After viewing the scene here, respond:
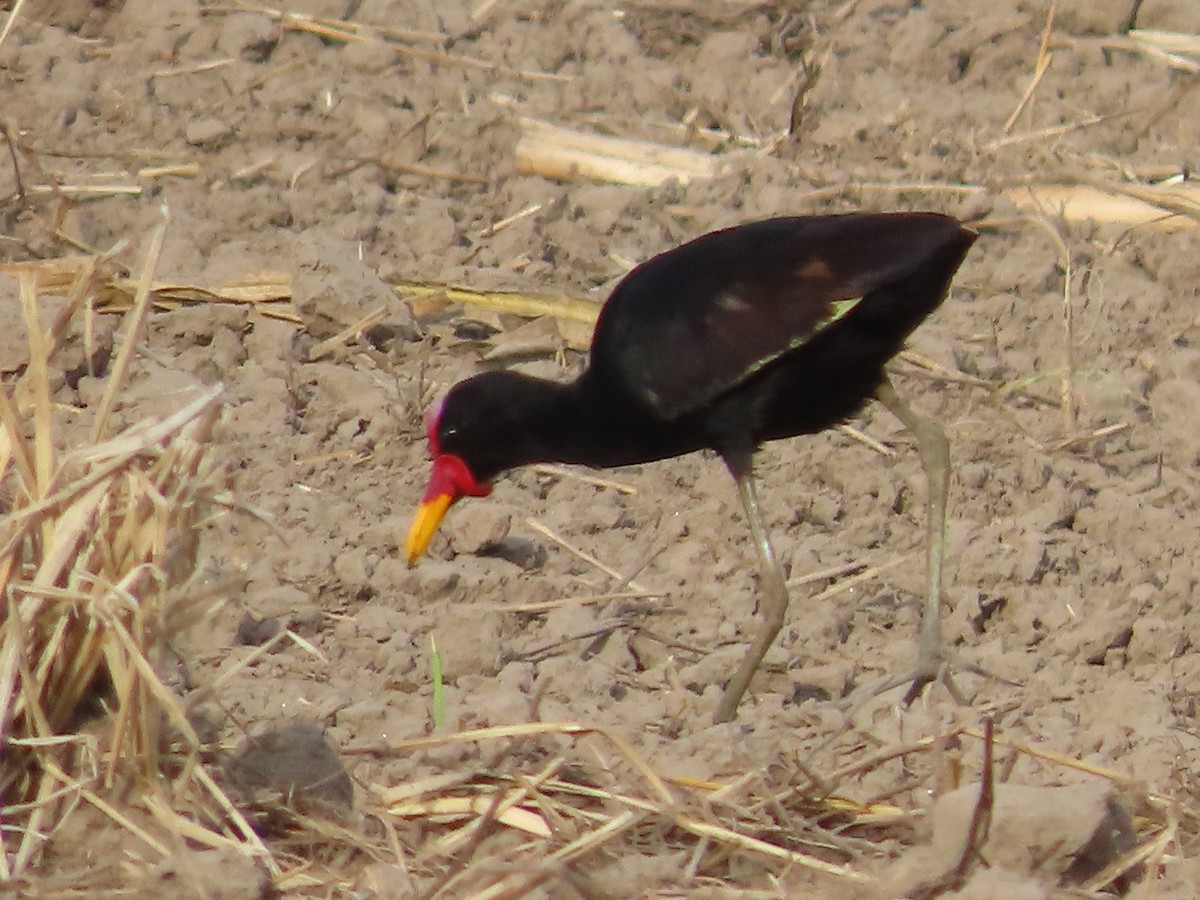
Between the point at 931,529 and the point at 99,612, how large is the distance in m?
2.18

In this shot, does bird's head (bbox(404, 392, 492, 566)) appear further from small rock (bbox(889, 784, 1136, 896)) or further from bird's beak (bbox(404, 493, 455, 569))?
small rock (bbox(889, 784, 1136, 896))

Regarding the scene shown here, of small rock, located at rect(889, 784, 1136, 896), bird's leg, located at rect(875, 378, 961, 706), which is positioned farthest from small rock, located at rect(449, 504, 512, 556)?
small rock, located at rect(889, 784, 1136, 896)

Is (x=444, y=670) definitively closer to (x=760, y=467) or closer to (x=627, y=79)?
(x=760, y=467)

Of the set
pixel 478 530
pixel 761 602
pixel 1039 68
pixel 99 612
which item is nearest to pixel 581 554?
pixel 478 530

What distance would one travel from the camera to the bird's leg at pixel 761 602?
4.58 metres

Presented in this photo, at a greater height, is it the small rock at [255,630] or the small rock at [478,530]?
the small rock at [255,630]

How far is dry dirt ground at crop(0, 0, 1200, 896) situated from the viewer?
4.55 meters

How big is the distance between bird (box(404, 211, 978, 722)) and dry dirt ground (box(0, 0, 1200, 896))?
0.20 metres

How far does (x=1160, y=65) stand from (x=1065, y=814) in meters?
4.55

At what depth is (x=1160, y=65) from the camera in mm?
7660

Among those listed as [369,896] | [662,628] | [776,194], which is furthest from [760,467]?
[369,896]

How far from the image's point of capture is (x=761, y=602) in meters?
5.02

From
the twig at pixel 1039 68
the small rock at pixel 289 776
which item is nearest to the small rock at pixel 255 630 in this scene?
the small rock at pixel 289 776

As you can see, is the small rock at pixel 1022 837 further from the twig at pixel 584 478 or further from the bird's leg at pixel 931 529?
the twig at pixel 584 478
